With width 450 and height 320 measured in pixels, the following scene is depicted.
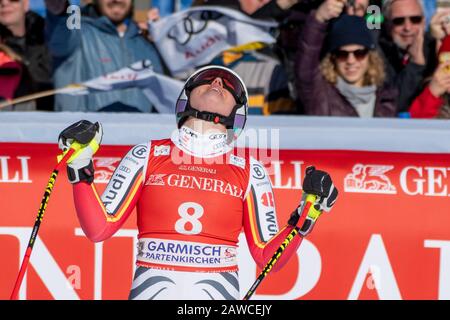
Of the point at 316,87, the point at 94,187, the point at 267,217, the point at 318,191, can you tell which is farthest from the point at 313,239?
the point at 94,187

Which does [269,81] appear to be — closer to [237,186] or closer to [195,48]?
[195,48]

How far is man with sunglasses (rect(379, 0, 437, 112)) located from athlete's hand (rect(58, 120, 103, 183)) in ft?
11.1

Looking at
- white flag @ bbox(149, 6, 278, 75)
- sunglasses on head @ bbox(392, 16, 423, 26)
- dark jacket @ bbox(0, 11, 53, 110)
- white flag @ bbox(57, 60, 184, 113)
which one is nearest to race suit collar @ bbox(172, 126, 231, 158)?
white flag @ bbox(57, 60, 184, 113)

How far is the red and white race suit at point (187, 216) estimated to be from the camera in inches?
201

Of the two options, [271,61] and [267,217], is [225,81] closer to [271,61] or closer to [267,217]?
[267,217]

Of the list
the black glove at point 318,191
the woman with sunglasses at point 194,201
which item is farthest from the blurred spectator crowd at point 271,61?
the black glove at point 318,191

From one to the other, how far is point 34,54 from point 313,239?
234 centimetres

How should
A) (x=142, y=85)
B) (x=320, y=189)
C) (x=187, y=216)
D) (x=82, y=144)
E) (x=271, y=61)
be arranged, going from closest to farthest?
(x=82, y=144), (x=320, y=189), (x=187, y=216), (x=142, y=85), (x=271, y=61)

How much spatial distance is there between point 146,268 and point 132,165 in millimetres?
476

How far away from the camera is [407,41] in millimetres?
7988

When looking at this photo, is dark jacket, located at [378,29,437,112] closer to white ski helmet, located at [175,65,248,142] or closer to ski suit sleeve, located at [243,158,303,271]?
white ski helmet, located at [175,65,248,142]

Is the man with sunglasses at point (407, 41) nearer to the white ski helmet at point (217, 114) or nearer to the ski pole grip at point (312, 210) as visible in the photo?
the white ski helmet at point (217, 114)

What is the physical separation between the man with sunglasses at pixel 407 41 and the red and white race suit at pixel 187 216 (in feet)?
9.35

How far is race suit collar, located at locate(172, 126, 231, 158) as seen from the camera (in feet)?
17.4
